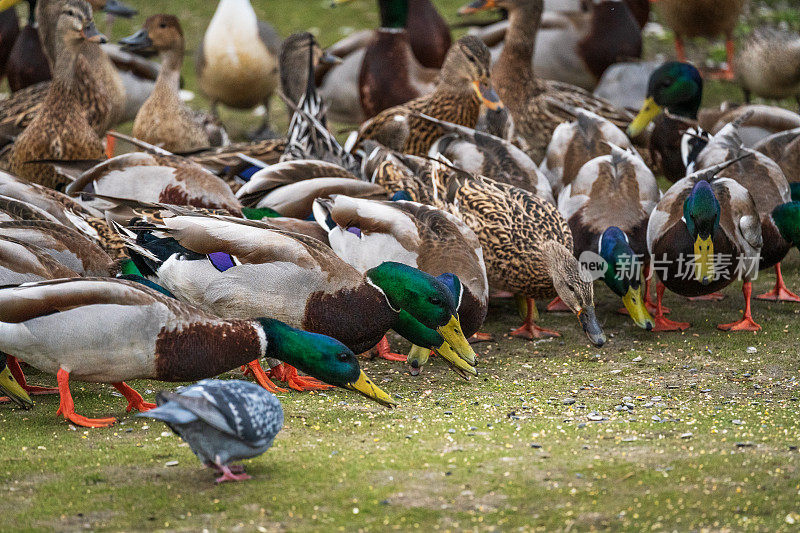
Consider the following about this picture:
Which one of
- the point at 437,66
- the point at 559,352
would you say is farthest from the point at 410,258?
the point at 437,66

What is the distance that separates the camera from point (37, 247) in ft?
14.5

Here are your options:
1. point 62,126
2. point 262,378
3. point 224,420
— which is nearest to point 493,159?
point 262,378

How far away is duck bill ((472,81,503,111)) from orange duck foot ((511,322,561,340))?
2014mm

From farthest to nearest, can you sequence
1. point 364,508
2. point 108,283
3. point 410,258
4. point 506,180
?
point 506,180
point 410,258
point 108,283
point 364,508

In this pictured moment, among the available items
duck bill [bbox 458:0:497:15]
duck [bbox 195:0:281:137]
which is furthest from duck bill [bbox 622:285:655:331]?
duck [bbox 195:0:281:137]

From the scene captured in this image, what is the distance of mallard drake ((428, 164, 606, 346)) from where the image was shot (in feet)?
16.6

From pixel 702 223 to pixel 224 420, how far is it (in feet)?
9.64

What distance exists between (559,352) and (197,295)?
1733mm

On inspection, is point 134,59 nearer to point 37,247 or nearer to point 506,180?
point 506,180

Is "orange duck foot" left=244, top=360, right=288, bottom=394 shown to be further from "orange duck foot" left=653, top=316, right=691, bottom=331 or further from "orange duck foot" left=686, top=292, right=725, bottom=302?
"orange duck foot" left=686, top=292, right=725, bottom=302

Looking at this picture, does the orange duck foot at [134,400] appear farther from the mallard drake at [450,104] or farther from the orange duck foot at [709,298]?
the mallard drake at [450,104]

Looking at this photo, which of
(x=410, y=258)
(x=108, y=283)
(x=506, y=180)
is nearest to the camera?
(x=108, y=283)

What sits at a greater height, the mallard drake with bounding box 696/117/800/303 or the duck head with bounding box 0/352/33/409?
the mallard drake with bounding box 696/117/800/303

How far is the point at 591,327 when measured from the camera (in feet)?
16.4
